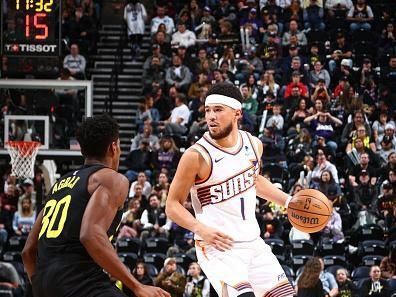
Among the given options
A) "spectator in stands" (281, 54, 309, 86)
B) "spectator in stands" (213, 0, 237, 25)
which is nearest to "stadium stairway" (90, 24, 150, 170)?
"spectator in stands" (213, 0, 237, 25)

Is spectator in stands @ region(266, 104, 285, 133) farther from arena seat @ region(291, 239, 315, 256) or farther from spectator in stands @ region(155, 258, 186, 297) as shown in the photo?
spectator in stands @ region(155, 258, 186, 297)

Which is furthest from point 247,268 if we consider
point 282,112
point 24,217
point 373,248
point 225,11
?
point 225,11

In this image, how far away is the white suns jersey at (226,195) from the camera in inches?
311

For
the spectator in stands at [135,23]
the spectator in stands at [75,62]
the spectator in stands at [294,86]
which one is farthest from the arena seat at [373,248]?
the spectator in stands at [135,23]

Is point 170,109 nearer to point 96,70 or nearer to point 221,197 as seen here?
point 96,70

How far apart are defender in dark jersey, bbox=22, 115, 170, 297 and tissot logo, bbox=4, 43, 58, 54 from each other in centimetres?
936

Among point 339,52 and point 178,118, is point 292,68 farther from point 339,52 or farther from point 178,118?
point 178,118

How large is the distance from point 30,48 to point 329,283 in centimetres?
593

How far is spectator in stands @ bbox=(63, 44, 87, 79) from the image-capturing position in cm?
2183

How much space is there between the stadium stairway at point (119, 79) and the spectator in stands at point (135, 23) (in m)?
0.23

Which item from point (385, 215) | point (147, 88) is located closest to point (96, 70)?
point (147, 88)

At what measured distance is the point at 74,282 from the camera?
5.82 metres

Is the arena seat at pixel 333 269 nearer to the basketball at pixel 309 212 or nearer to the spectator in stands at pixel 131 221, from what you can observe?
the spectator in stands at pixel 131 221

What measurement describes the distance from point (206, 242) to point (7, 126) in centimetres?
949
